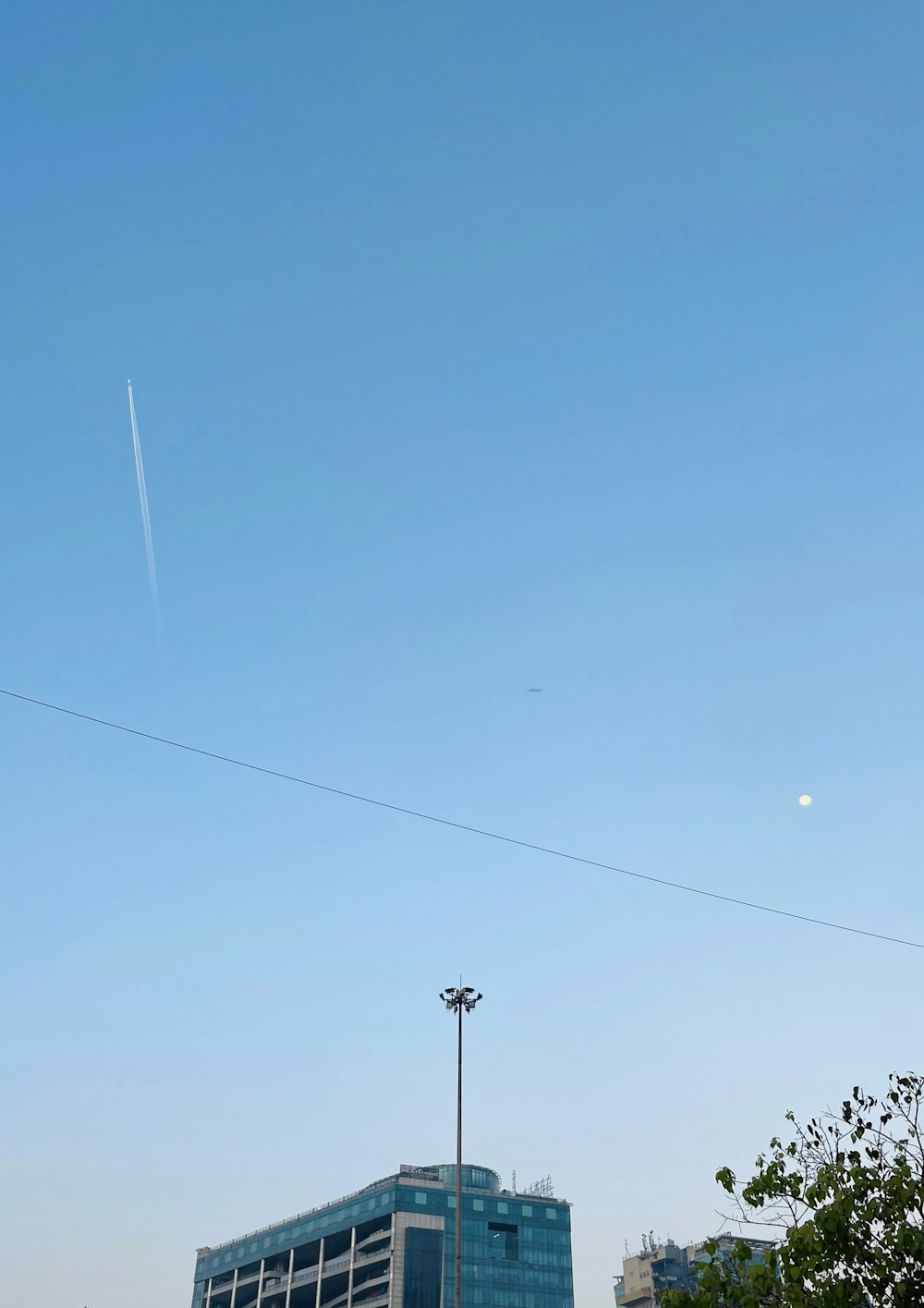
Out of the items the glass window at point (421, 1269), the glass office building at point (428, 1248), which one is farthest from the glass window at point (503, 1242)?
the glass window at point (421, 1269)

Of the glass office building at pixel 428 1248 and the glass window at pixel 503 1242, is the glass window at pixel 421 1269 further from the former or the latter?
the glass window at pixel 503 1242

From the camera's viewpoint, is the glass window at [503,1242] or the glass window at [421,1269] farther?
the glass window at [503,1242]

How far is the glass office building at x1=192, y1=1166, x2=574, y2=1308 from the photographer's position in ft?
519

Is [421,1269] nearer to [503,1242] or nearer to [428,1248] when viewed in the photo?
[428,1248]

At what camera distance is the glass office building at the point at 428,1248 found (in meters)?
158

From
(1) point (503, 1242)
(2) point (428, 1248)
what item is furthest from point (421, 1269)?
(1) point (503, 1242)

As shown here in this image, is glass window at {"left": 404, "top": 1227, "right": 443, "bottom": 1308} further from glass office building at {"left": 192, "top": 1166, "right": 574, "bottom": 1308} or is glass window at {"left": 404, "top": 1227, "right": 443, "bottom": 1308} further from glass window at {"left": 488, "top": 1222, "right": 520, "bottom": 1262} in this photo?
glass window at {"left": 488, "top": 1222, "right": 520, "bottom": 1262}

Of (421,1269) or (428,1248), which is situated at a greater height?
(428,1248)

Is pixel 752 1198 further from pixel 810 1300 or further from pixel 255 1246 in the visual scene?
pixel 255 1246

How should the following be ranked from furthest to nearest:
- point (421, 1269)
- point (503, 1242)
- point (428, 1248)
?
point (503, 1242) → point (428, 1248) → point (421, 1269)

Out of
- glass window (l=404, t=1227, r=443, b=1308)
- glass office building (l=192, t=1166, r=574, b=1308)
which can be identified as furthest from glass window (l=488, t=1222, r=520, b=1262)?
glass window (l=404, t=1227, r=443, b=1308)

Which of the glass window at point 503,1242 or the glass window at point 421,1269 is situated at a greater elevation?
the glass window at point 503,1242

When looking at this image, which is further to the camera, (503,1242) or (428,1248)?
(503,1242)

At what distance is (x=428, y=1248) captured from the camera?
161m
